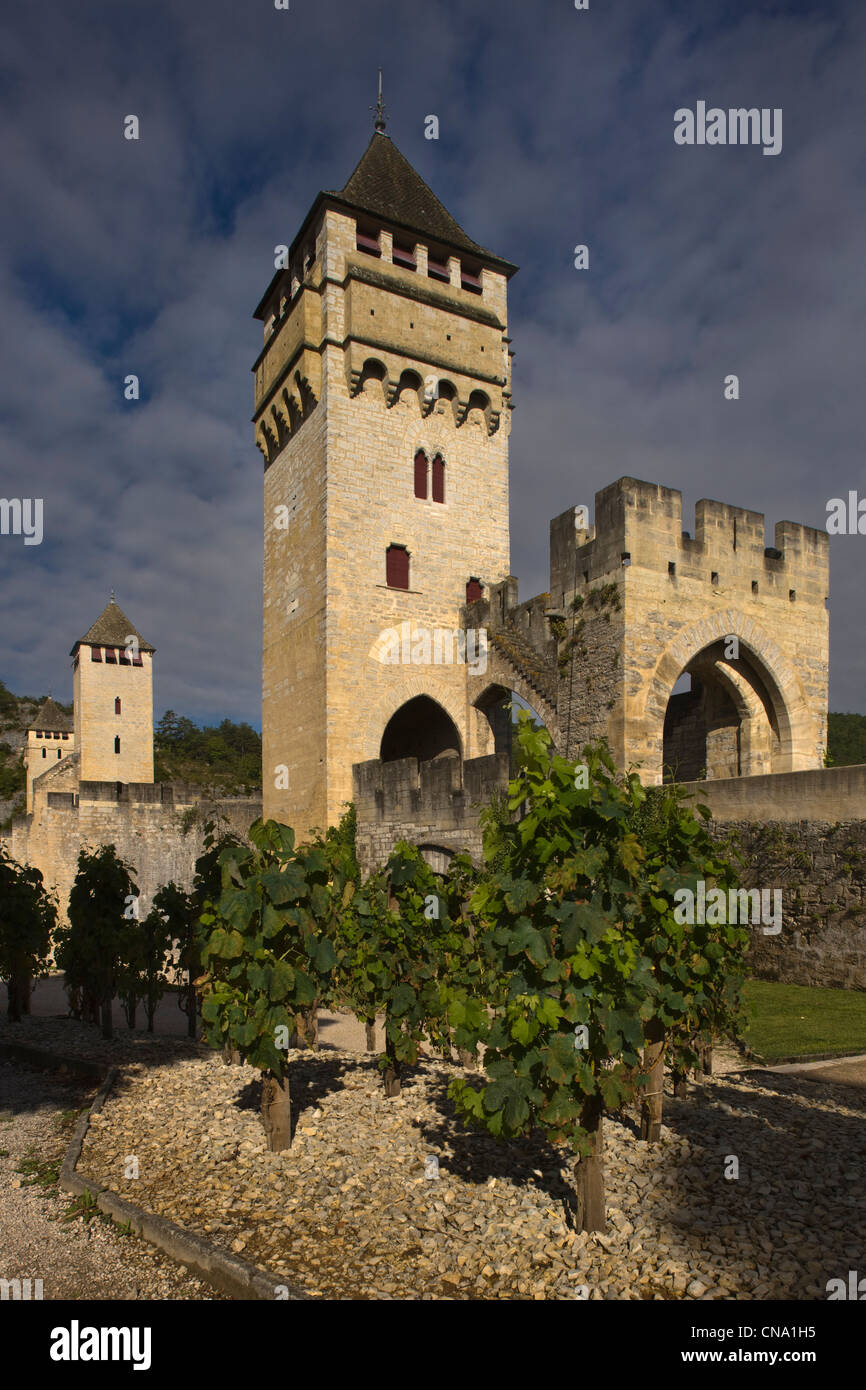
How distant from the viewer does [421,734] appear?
2109 cm

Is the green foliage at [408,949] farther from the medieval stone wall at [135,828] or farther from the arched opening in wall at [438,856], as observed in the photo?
the medieval stone wall at [135,828]

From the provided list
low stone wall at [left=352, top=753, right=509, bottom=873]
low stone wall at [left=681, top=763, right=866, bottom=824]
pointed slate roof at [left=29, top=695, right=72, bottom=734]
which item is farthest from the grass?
pointed slate roof at [left=29, top=695, right=72, bottom=734]

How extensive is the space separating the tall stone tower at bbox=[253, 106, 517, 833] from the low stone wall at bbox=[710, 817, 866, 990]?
889 cm

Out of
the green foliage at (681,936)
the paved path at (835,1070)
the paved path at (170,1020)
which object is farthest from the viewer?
the paved path at (170,1020)

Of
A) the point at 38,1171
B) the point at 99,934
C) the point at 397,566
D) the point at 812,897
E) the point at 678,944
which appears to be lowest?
the point at 38,1171

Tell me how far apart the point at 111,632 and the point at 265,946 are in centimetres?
4035

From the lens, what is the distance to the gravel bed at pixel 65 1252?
3957mm

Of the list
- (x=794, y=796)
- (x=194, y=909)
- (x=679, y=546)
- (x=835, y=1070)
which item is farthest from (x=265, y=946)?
(x=679, y=546)

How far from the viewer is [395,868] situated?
23.8ft

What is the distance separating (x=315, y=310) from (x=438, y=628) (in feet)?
25.1

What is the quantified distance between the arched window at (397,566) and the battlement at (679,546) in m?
4.74

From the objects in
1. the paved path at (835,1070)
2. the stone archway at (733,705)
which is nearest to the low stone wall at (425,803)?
the stone archway at (733,705)

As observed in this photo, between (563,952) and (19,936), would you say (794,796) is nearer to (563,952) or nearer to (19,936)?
(563,952)
